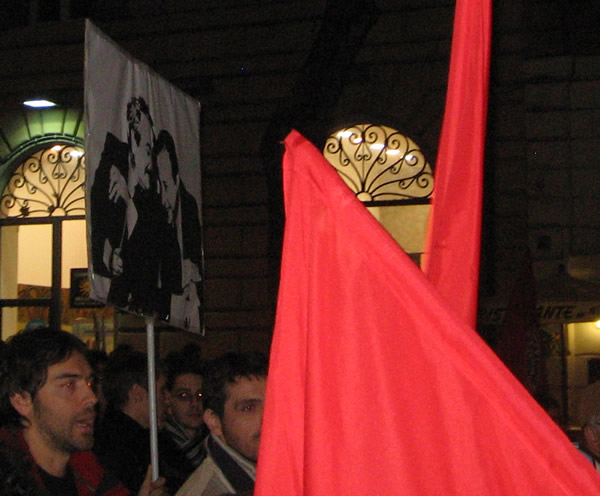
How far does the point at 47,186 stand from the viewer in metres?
13.1

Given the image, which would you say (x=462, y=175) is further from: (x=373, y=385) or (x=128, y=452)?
(x=128, y=452)

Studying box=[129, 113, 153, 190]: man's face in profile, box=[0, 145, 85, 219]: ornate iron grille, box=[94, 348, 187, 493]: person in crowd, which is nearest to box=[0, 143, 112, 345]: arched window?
box=[0, 145, 85, 219]: ornate iron grille

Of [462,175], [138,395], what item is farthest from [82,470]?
[462,175]

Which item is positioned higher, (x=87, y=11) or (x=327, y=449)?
(x=87, y=11)

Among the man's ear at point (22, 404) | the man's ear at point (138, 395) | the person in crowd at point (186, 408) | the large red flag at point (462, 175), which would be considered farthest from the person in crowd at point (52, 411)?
the person in crowd at point (186, 408)

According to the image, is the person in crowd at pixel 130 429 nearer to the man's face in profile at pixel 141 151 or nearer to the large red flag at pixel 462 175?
the man's face in profile at pixel 141 151

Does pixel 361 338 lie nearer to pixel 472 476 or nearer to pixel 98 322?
pixel 472 476

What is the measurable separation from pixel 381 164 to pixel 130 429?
7.19m

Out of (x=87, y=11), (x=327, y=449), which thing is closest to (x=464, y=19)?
(x=327, y=449)

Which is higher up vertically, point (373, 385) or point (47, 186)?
point (47, 186)

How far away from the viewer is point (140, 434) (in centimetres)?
497

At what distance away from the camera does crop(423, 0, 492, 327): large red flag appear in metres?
2.08

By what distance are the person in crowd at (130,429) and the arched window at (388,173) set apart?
21.1ft

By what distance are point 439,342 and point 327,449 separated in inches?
9.2
